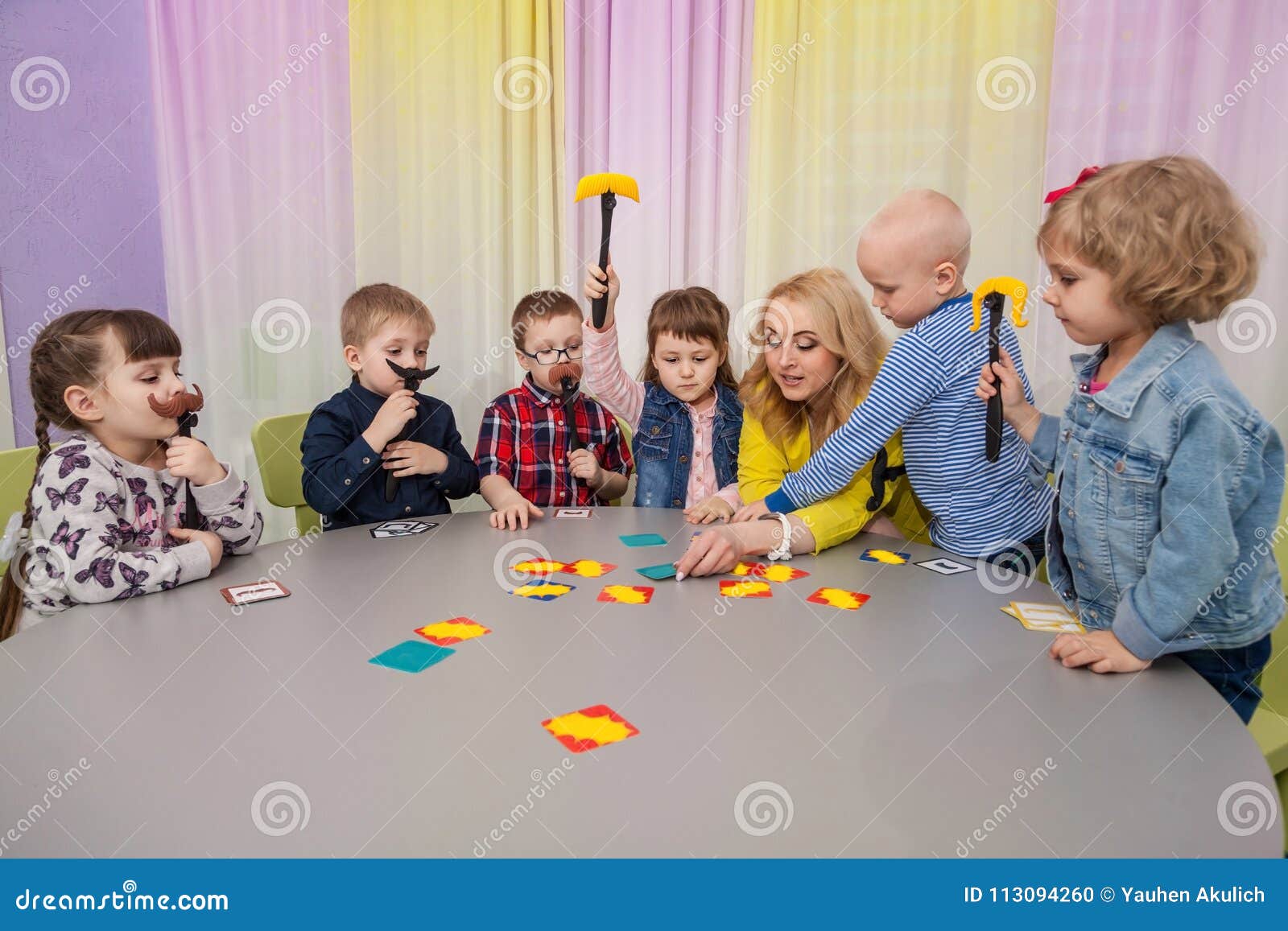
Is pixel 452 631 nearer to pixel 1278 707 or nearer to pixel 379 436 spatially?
pixel 379 436

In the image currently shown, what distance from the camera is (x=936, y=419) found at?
166 cm

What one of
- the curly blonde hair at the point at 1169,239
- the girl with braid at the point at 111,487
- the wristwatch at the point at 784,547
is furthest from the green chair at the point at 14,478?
the curly blonde hair at the point at 1169,239

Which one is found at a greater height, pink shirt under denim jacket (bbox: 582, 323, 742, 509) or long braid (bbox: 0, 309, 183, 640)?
long braid (bbox: 0, 309, 183, 640)

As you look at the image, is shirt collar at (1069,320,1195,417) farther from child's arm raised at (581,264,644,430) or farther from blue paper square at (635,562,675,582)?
child's arm raised at (581,264,644,430)

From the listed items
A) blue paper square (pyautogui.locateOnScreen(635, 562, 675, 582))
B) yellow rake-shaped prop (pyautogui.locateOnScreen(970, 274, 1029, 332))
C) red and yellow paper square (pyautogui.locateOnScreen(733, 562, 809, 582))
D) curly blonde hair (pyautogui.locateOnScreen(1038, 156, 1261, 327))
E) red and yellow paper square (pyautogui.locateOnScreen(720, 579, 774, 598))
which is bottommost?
red and yellow paper square (pyautogui.locateOnScreen(733, 562, 809, 582))

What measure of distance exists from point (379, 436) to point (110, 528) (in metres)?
0.66

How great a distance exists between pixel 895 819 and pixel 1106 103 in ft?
8.15

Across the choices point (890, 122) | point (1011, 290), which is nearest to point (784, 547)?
point (1011, 290)

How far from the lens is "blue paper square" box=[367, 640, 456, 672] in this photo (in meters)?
1.12

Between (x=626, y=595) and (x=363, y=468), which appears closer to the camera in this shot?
(x=626, y=595)

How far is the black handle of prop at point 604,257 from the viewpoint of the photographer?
1811mm

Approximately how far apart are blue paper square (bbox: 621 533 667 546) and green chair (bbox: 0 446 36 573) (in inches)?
45.2

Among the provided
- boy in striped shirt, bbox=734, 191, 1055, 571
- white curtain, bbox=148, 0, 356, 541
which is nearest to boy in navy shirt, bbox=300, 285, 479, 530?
boy in striped shirt, bbox=734, 191, 1055, 571

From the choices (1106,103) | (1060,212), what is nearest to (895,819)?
(1060,212)
